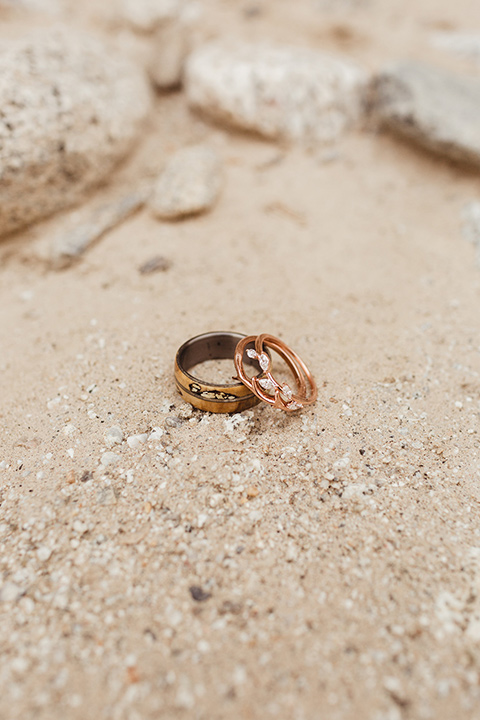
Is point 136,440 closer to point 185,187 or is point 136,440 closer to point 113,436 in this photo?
point 113,436

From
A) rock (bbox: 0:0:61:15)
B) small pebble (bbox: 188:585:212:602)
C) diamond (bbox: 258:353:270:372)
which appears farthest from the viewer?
rock (bbox: 0:0:61:15)

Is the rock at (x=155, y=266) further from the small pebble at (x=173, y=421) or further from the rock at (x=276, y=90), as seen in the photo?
the rock at (x=276, y=90)

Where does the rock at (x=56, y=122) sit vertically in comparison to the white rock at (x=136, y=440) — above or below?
above

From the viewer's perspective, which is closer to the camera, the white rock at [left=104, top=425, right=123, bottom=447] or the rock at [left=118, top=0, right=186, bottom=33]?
the white rock at [left=104, top=425, right=123, bottom=447]

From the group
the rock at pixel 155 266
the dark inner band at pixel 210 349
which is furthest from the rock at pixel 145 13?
the dark inner band at pixel 210 349

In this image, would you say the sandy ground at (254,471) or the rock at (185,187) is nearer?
the sandy ground at (254,471)

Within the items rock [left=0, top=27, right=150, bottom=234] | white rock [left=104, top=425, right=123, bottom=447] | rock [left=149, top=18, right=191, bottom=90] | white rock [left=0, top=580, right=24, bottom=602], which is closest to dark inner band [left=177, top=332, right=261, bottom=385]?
white rock [left=104, top=425, right=123, bottom=447]

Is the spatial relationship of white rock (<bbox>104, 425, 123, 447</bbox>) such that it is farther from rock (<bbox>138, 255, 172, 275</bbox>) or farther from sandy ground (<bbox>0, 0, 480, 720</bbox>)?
rock (<bbox>138, 255, 172, 275</bbox>)

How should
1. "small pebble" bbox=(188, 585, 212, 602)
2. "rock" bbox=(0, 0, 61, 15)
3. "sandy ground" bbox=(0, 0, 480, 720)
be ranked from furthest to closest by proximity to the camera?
"rock" bbox=(0, 0, 61, 15) → "small pebble" bbox=(188, 585, 212, 602) → "sandy ground" bbox=(0, 0, 480, 720)
